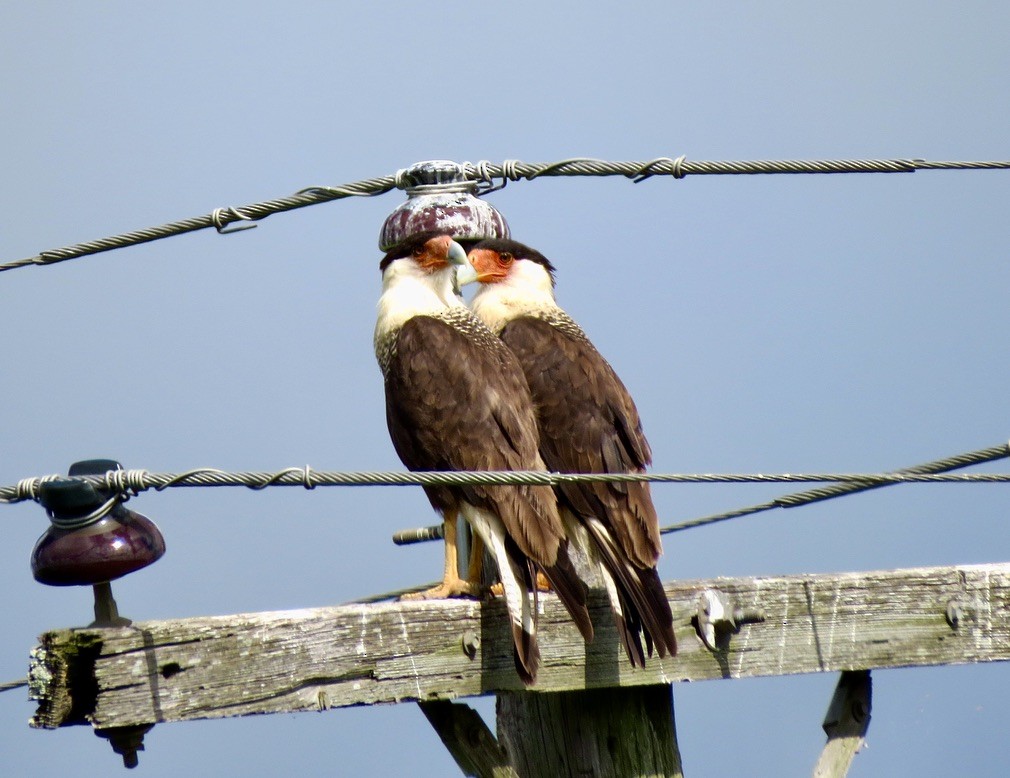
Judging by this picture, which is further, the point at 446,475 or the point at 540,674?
the point at 540,674

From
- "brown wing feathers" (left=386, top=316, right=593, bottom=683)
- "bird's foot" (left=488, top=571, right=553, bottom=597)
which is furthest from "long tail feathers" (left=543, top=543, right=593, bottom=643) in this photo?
"bird's foot" (left=488, top=571, right=553, bottom=597)

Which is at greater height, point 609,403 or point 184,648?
point 609,403

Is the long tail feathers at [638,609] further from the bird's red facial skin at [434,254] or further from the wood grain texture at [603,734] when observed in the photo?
the bird's red facial skin at [434,254]

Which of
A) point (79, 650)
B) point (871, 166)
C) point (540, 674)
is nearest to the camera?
point (79, 650)

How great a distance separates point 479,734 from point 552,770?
0.41m

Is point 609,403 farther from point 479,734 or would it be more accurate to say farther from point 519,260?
point 479,734

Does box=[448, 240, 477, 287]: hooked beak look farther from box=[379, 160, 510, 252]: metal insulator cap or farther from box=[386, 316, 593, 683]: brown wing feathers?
box=[386, 316, 593, 683]: brown wing feathers


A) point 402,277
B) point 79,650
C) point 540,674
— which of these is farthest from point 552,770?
point 402,277

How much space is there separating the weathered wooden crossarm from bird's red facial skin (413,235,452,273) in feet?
5.16

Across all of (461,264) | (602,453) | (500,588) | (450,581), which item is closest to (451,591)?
(450,581)

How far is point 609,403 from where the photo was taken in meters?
5.21

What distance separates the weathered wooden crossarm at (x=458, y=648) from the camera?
3535 millimetres

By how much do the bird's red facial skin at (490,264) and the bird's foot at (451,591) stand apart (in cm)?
134

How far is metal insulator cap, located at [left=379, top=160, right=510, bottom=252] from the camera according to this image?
5.45 m
